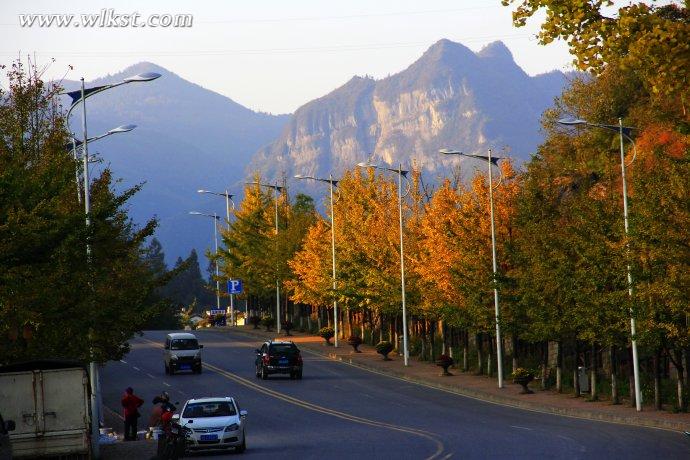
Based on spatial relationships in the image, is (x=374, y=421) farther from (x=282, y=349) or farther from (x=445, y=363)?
(x=445, y=363)

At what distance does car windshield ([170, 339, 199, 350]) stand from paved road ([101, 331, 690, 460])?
172cm

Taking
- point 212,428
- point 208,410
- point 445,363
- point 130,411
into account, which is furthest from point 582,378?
point 212,428

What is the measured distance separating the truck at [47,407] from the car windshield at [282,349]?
3240 centimetres

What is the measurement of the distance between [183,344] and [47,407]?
3682 centimetres

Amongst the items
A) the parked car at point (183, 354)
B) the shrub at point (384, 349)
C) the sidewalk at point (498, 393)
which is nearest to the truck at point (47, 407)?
the sidewalk at point (498, 393)

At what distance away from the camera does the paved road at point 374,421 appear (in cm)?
3130

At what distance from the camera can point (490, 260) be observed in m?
58.0

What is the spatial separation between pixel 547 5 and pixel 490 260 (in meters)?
40.4

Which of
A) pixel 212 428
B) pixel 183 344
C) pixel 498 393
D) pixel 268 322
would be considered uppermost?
pixel 268 322

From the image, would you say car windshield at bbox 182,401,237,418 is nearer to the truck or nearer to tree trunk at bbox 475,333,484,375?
the truck

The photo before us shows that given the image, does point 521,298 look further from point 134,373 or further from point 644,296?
point 134,373

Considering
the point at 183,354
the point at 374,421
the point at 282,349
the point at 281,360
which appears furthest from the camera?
the point at 183,354

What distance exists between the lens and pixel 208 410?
111 ft

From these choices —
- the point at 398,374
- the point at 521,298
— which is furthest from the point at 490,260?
the point at 398,374
